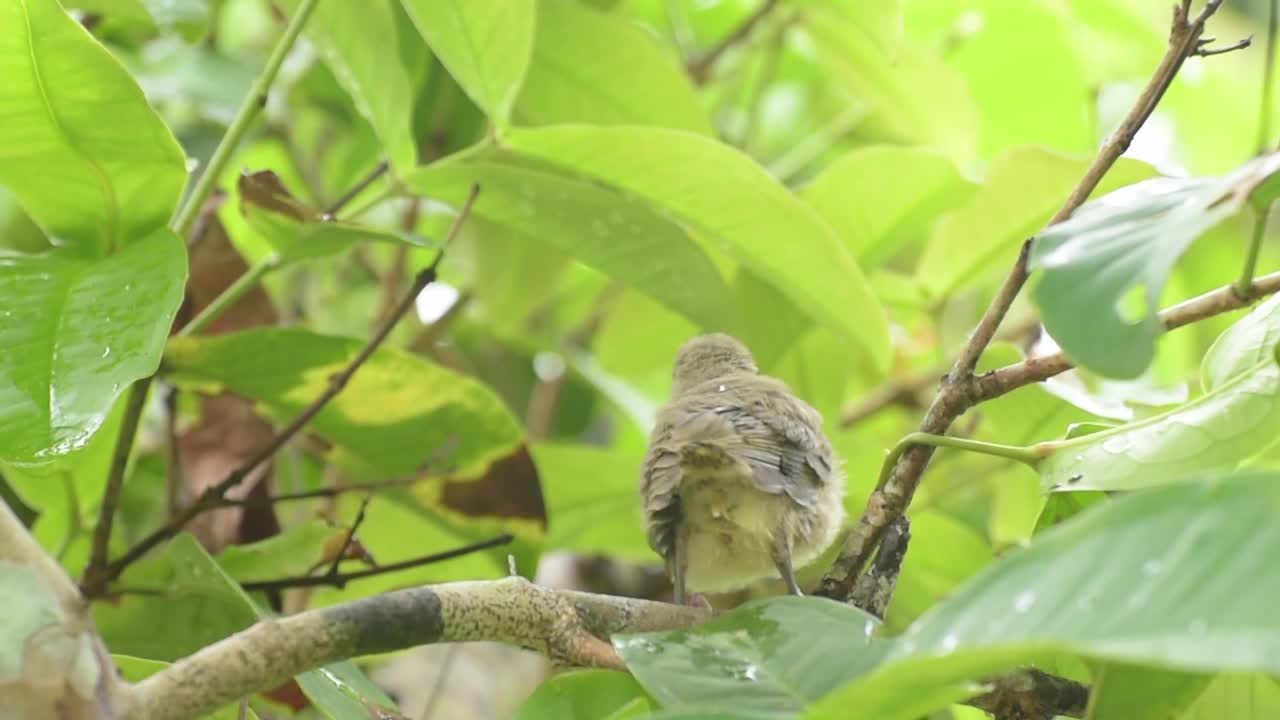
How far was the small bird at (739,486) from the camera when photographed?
110 centimetres

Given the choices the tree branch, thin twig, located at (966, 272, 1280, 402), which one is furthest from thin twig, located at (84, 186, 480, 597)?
thin twig, located at (966, 272, 1280, 402)

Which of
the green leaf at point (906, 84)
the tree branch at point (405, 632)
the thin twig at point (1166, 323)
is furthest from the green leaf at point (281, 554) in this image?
the green leaf at point (906, 84)

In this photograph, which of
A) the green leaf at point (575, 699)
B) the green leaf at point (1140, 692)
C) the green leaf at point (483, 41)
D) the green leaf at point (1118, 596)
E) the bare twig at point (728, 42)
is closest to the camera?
the green leaf at point (1118, 596)

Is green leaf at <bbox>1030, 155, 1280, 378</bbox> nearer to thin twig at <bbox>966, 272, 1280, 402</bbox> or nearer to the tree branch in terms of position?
thin twig at <bbox>966, 272, 1280, 402</bbox>

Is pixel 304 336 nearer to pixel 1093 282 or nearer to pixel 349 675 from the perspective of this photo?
pixel 349 675

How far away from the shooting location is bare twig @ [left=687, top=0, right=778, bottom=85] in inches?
68.6

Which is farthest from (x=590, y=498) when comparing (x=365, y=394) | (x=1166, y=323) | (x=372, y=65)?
(x=1166, y=323)

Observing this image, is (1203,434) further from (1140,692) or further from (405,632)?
(405,632)

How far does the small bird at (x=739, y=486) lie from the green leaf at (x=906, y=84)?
1.87 feet

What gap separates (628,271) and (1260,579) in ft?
2.69

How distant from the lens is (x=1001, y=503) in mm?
1447

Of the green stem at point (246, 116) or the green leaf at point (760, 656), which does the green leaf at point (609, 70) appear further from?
the green leaf at point (760, 656)

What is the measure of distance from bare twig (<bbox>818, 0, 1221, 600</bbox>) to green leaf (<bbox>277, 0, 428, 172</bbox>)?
0.56m

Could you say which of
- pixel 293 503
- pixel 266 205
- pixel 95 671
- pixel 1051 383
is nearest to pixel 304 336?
pixel 266 205
